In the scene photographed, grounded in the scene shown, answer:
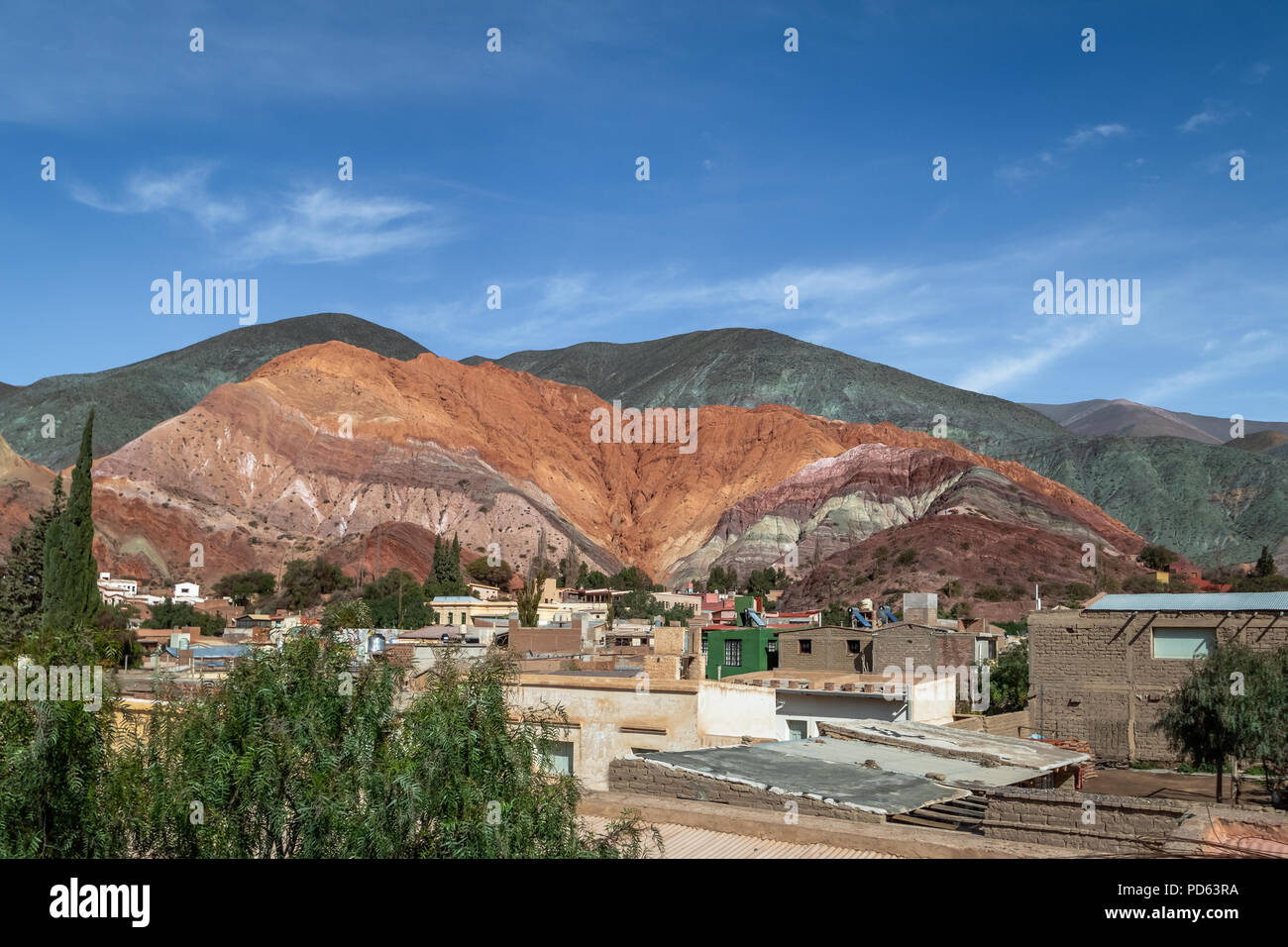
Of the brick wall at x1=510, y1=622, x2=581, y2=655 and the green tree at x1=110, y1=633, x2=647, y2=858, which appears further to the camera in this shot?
the brick wall at x1=510, y1=622, x2=581, y2=655

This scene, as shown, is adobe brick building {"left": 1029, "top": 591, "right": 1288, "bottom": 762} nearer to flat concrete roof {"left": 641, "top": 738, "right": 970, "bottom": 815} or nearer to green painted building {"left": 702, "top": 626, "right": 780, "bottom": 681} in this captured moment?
green painted building {"left": 702, "top": 626, "right": 780, "bottom": 681}

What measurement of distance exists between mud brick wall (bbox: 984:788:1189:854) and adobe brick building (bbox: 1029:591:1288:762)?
916 inches

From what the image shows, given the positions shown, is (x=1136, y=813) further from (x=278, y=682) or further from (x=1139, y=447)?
(x=1139, y=447)

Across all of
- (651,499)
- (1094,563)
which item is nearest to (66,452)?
(651,499)

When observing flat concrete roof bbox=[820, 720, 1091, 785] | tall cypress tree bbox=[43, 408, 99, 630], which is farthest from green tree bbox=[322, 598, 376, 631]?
tall cypress tree bbox=[43, 408, 99, 630]

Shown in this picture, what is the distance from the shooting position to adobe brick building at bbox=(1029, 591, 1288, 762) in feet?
115

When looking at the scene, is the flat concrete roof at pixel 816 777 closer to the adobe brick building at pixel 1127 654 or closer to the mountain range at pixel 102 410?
the adobe brick building at pixel 1127 654

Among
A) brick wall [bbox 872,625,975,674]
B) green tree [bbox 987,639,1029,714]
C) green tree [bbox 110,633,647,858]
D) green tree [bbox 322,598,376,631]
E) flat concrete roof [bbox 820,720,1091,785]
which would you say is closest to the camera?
green tree [bbox 110,633,647,858]

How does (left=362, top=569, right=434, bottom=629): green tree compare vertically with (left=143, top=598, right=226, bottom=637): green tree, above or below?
above

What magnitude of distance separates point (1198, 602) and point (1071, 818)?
25.9 metres

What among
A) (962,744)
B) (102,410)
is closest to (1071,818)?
(962,744)

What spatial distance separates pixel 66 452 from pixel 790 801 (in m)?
184
